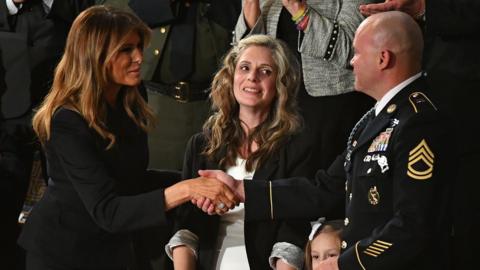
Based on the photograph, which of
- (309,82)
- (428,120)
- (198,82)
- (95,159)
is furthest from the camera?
(198,82)

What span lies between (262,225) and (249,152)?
0.31 meters

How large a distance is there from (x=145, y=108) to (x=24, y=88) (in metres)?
1.23

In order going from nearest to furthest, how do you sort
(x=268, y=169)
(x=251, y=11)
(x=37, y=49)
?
(x=268, y=169)
(x=251, y=11)
(x=37, y=49)

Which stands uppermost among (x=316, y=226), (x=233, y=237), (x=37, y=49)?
(x=37, y=49)

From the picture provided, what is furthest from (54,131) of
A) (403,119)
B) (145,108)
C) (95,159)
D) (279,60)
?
(403,119)

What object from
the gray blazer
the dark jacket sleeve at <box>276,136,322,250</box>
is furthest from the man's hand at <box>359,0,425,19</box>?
the dark jacket sleeve at <box>276,136,322,250</box>

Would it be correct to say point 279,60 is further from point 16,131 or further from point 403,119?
point 16,131

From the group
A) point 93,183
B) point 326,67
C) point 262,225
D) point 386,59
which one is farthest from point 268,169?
point 386,59

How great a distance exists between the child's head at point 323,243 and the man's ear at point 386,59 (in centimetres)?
83

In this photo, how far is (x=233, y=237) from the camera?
349 centimetres

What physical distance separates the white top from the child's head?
247mm

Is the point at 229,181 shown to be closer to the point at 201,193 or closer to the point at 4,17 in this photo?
the point at 201,193

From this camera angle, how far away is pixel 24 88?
4.58m

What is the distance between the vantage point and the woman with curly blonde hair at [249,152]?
11.3 ft
